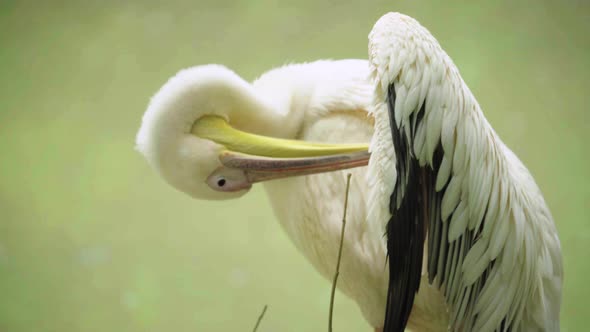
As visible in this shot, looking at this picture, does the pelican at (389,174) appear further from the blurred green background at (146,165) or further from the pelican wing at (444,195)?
the blurred green background at (146,165)

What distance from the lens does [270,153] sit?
1.62 meters

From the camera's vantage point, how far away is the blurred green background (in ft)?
7.66

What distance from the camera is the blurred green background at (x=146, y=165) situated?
233 centimetres

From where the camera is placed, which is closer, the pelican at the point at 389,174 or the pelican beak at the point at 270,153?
the pelican at the point at 389,174

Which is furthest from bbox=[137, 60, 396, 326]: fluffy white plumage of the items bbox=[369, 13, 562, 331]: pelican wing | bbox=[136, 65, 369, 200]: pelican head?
bbox=[369, 13, 562, 331]: pelican wing

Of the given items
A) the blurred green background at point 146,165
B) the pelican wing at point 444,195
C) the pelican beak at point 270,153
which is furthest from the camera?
the blurred green background at point 146,165

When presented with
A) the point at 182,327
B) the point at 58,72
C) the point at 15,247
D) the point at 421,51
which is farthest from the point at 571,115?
the point at 15,247

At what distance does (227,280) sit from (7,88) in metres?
1.03

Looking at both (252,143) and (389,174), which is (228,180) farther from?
(389,174)

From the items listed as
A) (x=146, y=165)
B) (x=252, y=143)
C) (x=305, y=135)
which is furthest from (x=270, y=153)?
(x=146, y=165)

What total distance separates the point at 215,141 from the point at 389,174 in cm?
51

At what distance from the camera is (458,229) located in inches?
51.9

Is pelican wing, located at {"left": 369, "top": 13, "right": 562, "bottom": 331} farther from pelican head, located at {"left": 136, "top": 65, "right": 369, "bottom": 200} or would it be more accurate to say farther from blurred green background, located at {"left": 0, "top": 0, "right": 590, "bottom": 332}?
blurred green background, located at {"left": 0, "top": 0, "right": 590, "bottom": 332}

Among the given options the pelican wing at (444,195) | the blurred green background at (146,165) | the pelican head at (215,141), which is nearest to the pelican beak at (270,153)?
the pelican head at (215,141)
